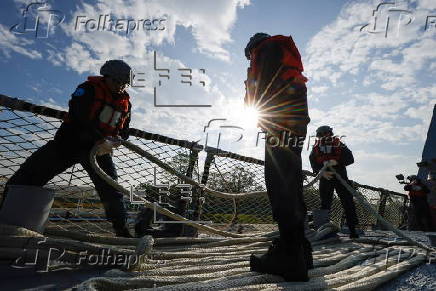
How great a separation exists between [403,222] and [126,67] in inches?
430

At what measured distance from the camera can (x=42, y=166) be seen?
2.35 m

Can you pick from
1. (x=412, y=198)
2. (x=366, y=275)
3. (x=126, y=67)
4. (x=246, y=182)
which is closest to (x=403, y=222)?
(x=412, y=198)

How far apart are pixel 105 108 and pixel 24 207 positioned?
1.20 metres

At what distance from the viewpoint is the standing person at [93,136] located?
2.34 meters

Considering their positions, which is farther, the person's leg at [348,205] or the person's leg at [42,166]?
the person's leg at [348,205]

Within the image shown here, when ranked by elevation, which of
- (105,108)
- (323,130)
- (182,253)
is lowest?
(182,253)

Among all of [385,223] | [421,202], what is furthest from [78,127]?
[421,202]

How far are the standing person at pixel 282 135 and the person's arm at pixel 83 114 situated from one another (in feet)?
4.50

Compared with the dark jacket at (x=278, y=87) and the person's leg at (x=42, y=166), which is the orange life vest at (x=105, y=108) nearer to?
the person's leg at (x=42, y=166)

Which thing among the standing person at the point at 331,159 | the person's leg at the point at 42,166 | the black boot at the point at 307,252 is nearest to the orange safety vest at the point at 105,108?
the person's leg at the point at 42,166

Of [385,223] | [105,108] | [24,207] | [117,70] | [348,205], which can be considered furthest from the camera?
[348,205]

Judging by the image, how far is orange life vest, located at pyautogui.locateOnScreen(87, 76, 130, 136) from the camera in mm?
2646

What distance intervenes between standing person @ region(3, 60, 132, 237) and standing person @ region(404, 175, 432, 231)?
859 cm

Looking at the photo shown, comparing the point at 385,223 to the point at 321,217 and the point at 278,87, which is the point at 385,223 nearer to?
the point at 278,87
